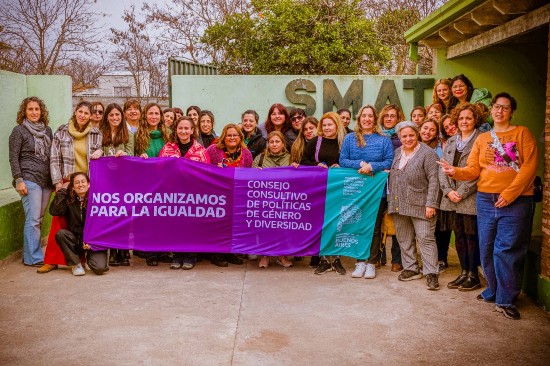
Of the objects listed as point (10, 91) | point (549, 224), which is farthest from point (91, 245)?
point (549, 224)

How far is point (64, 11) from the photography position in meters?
16.7

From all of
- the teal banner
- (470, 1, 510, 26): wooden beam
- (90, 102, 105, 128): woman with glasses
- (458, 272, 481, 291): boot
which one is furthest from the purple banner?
(470, 1, 510, 26): wooden beam

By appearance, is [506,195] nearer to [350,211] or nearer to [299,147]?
[350,211]

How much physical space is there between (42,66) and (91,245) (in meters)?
11.5

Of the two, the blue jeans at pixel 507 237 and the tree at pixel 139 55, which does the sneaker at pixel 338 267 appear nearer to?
the blue jeans at pixel 507 237

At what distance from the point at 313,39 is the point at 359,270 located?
972 cm

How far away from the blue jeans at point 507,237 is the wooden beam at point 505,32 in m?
2.15

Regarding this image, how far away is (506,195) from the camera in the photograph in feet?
17.4

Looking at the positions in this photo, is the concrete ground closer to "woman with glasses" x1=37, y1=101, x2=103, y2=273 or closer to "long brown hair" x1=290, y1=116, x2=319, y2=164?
"woman with glasses" x1=37, y1=101, x2=103, y2=273

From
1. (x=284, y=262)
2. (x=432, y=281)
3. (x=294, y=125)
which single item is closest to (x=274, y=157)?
(x=294, y=125)

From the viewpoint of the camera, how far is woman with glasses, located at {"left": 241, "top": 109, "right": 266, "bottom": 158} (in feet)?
25.8

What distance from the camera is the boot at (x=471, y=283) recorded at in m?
6.23

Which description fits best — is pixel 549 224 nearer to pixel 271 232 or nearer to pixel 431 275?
pixel 431 275

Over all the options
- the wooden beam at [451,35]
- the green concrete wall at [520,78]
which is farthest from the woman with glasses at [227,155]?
the green concrete wall at [520,78]
